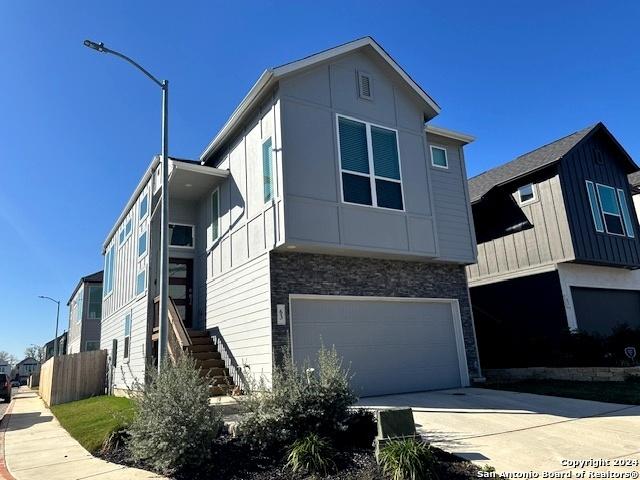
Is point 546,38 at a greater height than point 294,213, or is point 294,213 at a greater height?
point 546,38

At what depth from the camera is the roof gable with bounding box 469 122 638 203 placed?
15966 mm

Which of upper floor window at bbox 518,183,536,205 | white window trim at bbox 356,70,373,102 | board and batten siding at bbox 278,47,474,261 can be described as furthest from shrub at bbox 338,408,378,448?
upper floor window at bbox 518,183,536,205

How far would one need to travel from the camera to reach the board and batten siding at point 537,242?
15.0m

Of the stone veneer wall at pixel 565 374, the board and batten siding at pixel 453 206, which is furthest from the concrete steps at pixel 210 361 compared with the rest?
the stone veneer wall at pixel 565 374

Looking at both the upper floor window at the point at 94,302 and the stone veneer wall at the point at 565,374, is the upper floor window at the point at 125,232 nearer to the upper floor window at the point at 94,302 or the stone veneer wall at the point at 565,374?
the stone veneer wall at the point at 565,374

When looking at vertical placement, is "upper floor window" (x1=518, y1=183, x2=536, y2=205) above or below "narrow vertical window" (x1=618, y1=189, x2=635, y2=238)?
above

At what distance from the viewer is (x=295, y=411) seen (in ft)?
20.5

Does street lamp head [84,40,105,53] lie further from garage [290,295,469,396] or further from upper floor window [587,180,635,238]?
upper floor window [587,180,635,238]

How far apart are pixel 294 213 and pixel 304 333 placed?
9.06 ft

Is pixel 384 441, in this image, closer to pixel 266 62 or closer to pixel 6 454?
pixel 6 454

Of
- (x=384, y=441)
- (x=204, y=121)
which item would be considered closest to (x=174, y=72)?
(x=204, y=121)

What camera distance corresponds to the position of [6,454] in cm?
820

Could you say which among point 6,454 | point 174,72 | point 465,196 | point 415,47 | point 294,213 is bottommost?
point 6,454

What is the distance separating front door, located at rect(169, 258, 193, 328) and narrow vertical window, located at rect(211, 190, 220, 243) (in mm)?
2058
